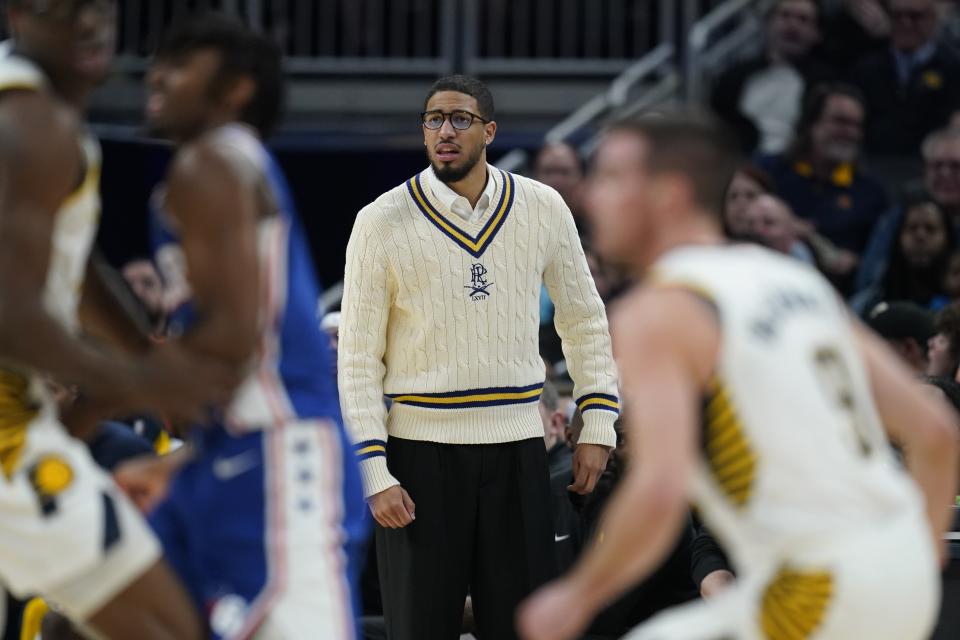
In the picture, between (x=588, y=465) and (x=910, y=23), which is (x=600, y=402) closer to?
(x=588, y=465)

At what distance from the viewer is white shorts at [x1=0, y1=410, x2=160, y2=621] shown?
12.5 feet

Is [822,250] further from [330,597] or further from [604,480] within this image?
[330,597]

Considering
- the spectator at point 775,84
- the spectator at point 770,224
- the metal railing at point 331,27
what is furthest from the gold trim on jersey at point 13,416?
the metal railing at point 331,27

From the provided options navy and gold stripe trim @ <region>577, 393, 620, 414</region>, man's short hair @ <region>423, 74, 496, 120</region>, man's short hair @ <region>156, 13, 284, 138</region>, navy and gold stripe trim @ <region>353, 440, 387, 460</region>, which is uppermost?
man's short hair @ <region>156, 13, 284, 138</region>

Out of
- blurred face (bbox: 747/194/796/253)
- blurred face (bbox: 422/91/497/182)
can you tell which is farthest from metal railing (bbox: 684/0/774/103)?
blurred face (bbox: 422/91/497/182)

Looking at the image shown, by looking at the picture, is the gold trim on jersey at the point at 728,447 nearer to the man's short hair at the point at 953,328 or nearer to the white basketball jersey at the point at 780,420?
the white basketball jersey at the point at 780,420

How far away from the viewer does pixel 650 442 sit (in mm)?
3262

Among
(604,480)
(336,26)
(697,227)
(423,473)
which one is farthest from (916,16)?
(697,227)

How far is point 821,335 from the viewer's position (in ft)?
11.5

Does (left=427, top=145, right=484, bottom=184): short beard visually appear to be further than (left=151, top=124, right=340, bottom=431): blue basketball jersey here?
Yes

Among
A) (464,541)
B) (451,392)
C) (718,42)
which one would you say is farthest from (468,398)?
(718,42)

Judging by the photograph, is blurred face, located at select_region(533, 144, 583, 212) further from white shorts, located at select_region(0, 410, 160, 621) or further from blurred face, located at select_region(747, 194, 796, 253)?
white shorts, located at select_region(0, 410, 160, 621)

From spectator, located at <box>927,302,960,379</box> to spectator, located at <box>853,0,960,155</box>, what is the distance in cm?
350

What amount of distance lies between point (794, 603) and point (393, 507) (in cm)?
267
